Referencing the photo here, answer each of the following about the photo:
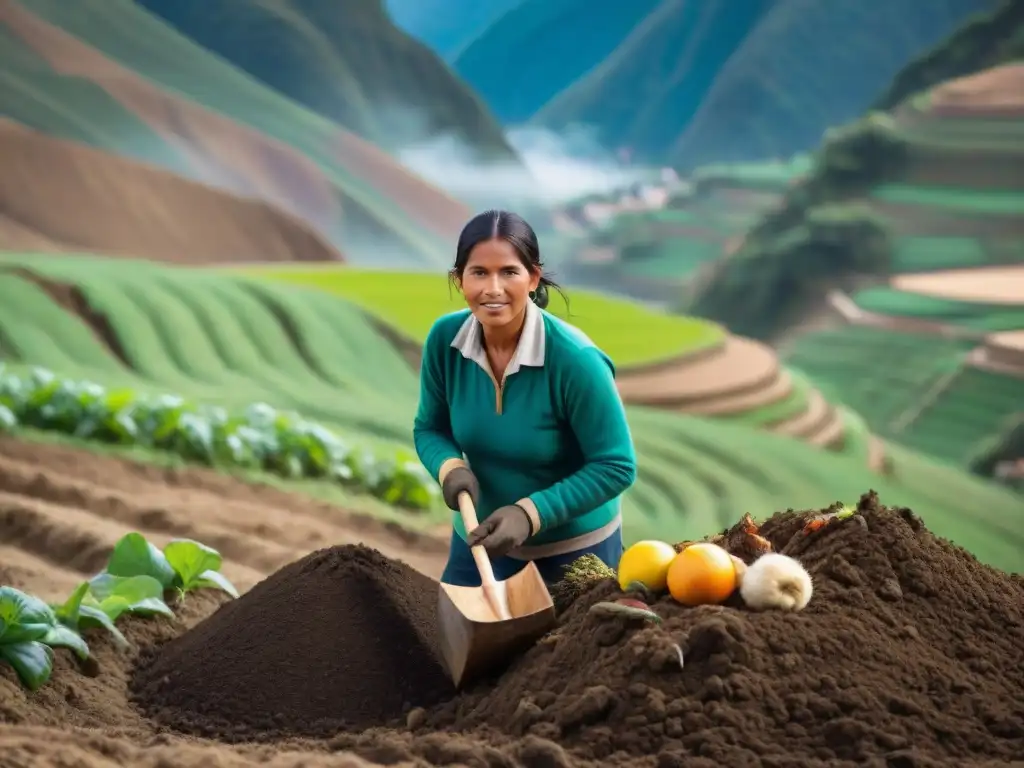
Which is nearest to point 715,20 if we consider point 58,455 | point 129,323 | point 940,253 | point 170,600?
point 940,253

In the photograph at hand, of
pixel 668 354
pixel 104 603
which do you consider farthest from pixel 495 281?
pixel 668 354

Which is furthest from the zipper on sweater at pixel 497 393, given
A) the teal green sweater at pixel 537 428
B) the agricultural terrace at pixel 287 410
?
the agricultural terrace at pixel 287 410

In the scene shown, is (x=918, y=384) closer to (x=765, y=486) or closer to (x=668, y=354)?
(x=668, y=354)

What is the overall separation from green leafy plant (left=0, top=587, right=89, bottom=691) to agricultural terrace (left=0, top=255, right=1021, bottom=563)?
265 centimetres

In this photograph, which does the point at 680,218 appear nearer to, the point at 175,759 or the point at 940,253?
the point at 940,253

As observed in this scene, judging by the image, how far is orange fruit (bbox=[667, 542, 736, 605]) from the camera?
6.99ft

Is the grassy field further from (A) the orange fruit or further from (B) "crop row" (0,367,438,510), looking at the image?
(A) the orange fruit

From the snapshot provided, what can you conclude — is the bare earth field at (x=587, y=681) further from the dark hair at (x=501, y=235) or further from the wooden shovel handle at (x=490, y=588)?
the dark hair at (x=501, y=235)

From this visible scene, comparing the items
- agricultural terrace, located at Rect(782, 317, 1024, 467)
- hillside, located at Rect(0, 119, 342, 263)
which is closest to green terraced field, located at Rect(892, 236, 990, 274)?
agricultural terrace, located at Rect(782, 317, 1024, 467)

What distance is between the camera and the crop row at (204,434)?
5281mm

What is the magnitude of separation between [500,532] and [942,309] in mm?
6139

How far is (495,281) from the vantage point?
7.88 ft

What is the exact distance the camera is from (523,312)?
8.20ft

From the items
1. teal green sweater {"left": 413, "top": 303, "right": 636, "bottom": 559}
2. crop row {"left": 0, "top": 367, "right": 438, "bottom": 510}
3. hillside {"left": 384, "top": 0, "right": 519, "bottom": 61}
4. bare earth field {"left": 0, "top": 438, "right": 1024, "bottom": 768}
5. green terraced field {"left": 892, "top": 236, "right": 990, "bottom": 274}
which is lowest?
bare earth field {"left": 0, "top": 438, "right": 1024, "bottom": 768}
